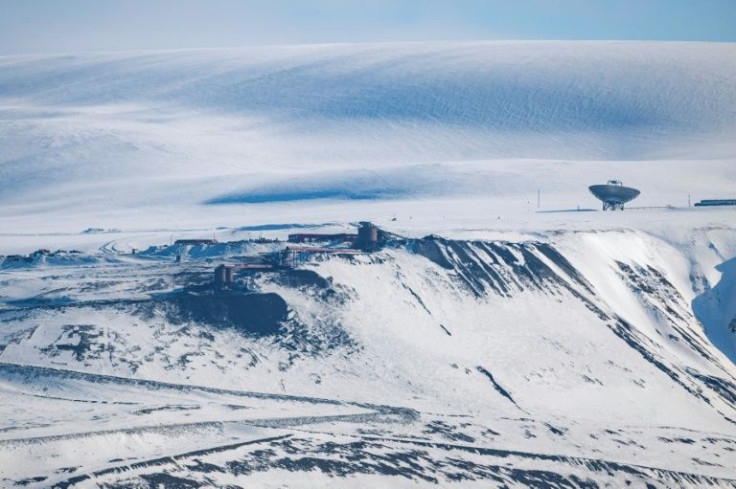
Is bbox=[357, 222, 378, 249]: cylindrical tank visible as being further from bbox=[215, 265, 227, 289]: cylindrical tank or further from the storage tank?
bbox=[215, 265, 227, 289]: cylindrical tank

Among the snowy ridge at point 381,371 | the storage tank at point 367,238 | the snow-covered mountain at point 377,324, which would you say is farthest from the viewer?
the storage tank at point 367,238

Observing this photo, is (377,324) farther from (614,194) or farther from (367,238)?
(614,194)

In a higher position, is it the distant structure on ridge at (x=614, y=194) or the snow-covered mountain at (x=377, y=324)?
the distant structure on ridge at (x=614, y=194)

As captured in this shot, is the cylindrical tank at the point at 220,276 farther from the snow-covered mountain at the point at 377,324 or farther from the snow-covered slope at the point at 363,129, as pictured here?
the snow-covered slope at the point at 363,129

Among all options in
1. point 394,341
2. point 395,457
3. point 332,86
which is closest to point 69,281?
point 394,341

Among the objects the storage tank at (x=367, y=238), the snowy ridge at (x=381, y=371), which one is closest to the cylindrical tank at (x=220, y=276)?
the snowy ridge at (x=381, y=371)

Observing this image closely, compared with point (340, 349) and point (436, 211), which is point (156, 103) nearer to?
Answer: point (436, 211)

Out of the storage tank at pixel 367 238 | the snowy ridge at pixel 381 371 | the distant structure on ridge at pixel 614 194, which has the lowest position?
the snowy ridge at pixel 381 371

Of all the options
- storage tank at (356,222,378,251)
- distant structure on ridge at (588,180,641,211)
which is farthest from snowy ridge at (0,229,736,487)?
distant structure on ridge at (588,180,641,211)
